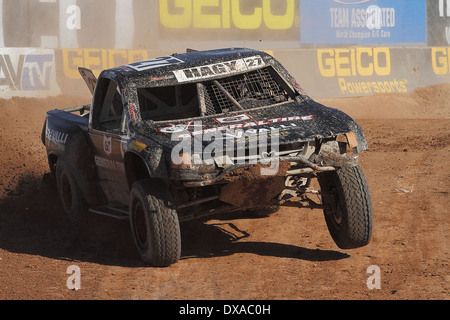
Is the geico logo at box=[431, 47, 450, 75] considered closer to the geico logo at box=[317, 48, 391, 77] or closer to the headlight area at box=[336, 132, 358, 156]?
the geico logo at box=[317, 48, 391, 77]

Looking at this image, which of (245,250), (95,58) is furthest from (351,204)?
(95,58)

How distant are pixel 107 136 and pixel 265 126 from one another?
1.79 meters

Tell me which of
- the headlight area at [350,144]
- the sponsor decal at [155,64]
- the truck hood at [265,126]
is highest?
the sponsor decal at [155,64]

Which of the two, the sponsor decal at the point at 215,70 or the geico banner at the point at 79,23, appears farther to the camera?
the geico banner at the point at 79,23

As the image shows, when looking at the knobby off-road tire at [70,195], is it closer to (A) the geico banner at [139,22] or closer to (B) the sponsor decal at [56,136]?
(B) the sponsor decal at [56,136]

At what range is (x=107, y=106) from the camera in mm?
8008

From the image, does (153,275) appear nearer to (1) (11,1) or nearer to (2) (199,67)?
(2) (199,67)

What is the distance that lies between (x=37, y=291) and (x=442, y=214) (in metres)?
4.53

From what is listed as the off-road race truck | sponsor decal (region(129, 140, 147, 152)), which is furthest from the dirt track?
sponsor decal (region(129, 140, 147, 152))

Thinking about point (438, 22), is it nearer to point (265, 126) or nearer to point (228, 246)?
point (228, 246)

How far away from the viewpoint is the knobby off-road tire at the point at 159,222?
637 centimetres

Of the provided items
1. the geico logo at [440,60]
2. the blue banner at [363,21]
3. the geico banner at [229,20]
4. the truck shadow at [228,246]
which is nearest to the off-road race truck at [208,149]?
the truck shadow at [228,246]

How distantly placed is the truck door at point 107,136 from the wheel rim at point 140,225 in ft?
2.01

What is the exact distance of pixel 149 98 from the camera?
773 cm
